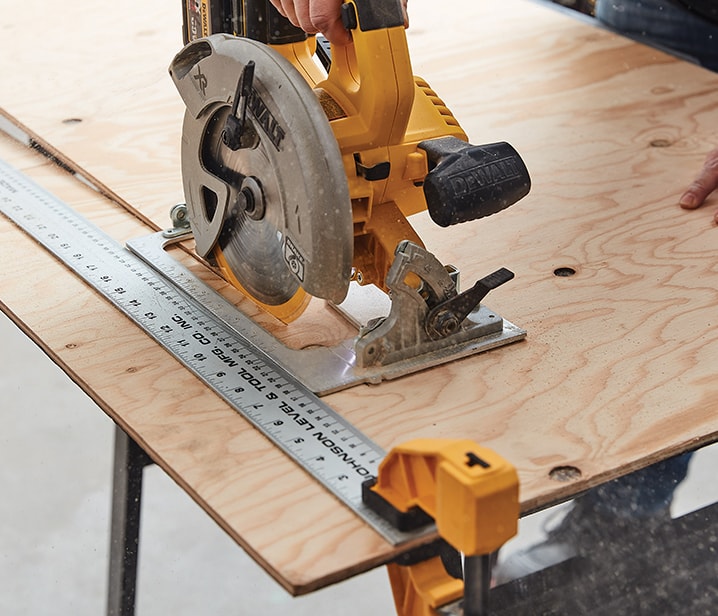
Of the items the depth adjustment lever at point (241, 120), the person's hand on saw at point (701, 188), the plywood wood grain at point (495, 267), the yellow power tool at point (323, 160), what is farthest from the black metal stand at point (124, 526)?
the person's hand on saw at point (701, 188)

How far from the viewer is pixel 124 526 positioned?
166 centimetres

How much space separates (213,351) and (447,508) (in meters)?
Answer: 0.53

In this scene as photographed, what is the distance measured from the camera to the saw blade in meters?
1.34

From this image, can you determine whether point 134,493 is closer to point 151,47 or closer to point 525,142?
point 525,142

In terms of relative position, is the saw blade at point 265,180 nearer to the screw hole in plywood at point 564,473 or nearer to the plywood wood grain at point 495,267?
the plywood wood grain at point 495,267

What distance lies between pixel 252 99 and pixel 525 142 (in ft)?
2.62

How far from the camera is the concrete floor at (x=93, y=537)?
121 inches

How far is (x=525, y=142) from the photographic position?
2.10 m

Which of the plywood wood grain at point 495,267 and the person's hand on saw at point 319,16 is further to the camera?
the person's hand on saw at point 319,16

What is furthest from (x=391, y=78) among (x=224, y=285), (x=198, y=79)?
(x=224, y=285)

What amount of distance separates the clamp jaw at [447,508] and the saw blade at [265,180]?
314mm

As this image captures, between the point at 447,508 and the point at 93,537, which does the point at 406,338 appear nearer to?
the point at 447,508

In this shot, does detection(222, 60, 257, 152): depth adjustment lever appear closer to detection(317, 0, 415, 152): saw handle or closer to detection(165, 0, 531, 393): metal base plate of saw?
detection(165, 0, 531, 393): metal base plate of saw

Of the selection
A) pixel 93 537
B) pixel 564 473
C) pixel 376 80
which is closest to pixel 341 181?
pixel 376 80
